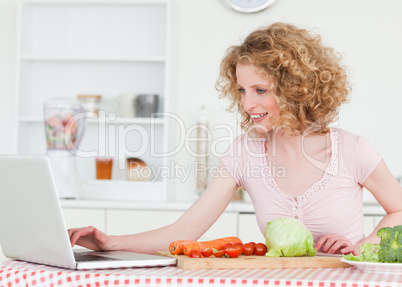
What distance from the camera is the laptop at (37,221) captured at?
1086 millimetres

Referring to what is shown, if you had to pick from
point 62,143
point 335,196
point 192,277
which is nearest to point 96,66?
point 62,143

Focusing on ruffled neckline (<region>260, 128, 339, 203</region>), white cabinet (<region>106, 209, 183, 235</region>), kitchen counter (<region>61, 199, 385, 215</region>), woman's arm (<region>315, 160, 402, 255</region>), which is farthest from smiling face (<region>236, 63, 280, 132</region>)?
white cabinet (<region>106, 209, 183, 235</region>)

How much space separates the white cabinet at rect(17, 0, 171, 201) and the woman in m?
1.73

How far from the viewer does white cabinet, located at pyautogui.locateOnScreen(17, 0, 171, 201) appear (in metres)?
3.51

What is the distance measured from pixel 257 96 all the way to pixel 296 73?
125 mm

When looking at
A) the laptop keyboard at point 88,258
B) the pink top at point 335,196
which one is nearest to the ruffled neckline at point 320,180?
the pink top at point 335,196

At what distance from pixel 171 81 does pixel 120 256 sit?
2172 millimetres

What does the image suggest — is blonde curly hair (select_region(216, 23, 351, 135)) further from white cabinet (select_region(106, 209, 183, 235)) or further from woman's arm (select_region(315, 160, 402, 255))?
white cabinet (select_region(106, 209, 183, 235))

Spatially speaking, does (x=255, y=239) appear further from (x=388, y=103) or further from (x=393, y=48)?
(x=393, y=48)

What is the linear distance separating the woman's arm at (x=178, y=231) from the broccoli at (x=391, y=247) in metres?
0.62

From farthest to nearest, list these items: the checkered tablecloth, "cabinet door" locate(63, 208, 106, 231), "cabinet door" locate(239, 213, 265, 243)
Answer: "cabinet door" locate(63, 208, 106, 231)
"cabinet door" locate(239, 213, 265, 243)
the checkered tablecloth

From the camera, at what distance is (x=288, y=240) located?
130cm

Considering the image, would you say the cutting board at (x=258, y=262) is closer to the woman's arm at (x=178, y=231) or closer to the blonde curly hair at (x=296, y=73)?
the woman's arm at (x=178, y=231)

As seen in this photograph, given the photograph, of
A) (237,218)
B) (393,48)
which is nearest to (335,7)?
(393,48)
